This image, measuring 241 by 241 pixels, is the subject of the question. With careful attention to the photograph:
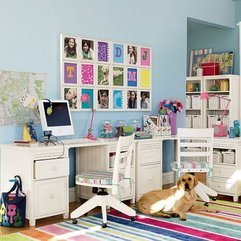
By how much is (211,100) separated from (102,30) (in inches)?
115

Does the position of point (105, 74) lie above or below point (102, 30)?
below

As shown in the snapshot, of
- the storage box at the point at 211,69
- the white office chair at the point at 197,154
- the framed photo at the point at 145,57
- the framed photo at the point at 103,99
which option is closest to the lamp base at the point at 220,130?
the white office chair at the point at 197,154

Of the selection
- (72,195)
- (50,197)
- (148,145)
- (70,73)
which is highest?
(70,73)

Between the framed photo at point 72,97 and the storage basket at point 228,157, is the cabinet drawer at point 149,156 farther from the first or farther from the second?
the framed photo at point 72,97

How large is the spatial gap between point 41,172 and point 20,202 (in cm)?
31

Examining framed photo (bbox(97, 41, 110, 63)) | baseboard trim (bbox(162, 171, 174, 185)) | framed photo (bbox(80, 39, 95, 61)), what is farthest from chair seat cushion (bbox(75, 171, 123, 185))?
baseboard trim (bbox(162, 171, 174, 185))

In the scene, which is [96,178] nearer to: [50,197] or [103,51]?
[50,197]

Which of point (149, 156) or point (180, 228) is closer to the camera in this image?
point (180, 228)

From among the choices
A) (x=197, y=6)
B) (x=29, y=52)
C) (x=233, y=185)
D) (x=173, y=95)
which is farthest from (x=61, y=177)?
(x=197, y=6)

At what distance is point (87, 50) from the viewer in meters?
5.15

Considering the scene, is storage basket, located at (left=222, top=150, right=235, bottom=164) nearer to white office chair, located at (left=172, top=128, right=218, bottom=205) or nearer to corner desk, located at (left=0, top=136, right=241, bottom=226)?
corner desk, located at (left=0, top=136, right=241, bottom=226)

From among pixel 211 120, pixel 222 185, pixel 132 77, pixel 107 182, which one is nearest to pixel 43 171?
pixel 107 182

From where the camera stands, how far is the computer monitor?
4.43 metres

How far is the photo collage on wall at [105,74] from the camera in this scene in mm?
4992
